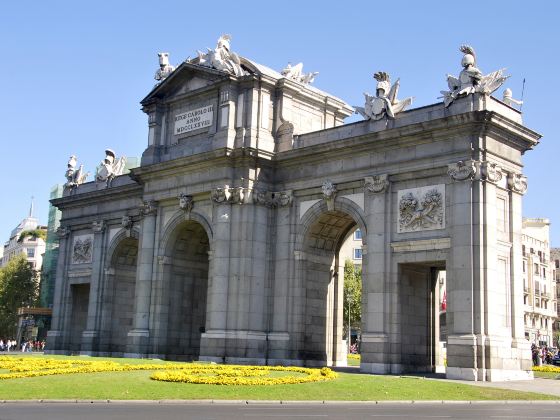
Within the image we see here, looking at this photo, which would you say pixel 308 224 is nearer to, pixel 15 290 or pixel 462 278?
pixel 462 278

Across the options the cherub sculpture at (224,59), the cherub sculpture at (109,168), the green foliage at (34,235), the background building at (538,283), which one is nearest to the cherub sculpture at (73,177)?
the cherub sculpture at (109,168)

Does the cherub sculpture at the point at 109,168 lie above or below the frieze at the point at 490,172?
above

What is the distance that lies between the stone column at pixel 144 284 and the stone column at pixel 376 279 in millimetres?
16085

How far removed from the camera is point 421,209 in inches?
1598

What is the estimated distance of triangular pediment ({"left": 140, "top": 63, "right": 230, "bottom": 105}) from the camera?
4974 cm

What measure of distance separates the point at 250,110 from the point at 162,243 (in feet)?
36.5

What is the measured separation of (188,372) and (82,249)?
103 feet

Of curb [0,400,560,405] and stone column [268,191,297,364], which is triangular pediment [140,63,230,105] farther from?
curb [0,400,560,405]

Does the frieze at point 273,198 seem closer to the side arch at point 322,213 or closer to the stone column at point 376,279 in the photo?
the side arch at point 322,213

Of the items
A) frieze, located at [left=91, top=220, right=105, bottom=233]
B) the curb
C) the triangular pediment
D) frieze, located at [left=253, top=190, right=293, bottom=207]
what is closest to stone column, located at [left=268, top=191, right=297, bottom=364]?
frieze, located at [left=253, top=190, right=293, bottom=207]

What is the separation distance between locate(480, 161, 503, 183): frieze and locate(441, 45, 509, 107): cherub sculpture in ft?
12.1

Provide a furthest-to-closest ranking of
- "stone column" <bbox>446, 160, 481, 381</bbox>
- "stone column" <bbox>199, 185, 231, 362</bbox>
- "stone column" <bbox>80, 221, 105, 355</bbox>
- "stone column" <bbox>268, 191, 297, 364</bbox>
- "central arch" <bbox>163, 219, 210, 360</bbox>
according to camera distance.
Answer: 1. "stone column" <bbox>80, 221, 105, 355</bbox>
2. "central arch" <bbox>163, 219, 210, 360</bbox>
3. "stone column" <bbox>268, 191, 297, 364</bbox>
4. "stone column" <bbox>199, 185, 231, 362</bbox>
5. "stone column" <bbox>446, 160, 481, 381</bbox>

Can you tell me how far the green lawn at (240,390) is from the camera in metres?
27.0

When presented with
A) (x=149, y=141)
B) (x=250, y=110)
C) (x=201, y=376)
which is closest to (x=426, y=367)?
(x=201, y=376)
